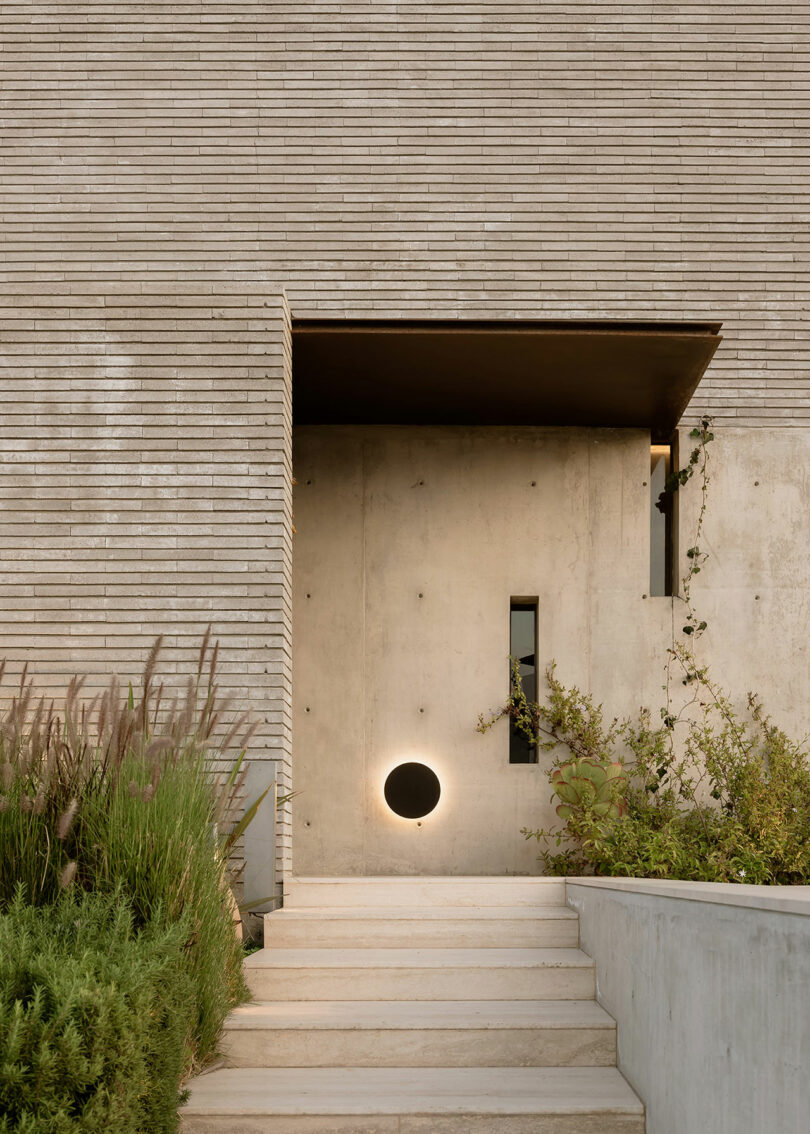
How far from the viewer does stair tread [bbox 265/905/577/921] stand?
16.0ft

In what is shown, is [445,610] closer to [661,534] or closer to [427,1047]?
[661,534]

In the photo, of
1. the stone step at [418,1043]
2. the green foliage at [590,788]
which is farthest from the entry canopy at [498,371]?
the stone step at [418,1043]

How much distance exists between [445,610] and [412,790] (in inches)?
44.4

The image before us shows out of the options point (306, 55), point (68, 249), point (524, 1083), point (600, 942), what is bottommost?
point (524, 1083)

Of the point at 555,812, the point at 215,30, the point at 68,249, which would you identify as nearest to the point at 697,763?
the point at 555,812

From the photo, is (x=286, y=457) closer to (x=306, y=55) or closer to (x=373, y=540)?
(x=373, y=540)

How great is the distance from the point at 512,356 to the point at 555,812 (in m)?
2.75

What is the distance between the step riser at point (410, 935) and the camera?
15.8 ft

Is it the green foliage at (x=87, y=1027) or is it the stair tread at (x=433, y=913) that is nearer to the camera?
the green foliage at (x=87, y=1027)

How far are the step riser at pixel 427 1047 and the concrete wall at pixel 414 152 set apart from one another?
3920 millimetres

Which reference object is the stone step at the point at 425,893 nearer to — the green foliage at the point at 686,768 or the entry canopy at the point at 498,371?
the green foliage at the point at 686,768

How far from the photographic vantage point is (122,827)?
3512mm

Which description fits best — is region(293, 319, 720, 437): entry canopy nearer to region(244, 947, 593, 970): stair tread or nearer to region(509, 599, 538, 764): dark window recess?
region(509, 599, 538, 764): dark window recess

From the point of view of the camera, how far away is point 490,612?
7.23 metres
